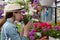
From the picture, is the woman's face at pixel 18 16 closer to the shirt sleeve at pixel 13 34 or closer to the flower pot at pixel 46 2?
the shirt sleeve at pixel 13 34

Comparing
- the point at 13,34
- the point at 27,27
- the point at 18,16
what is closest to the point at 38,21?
the point at 27,27

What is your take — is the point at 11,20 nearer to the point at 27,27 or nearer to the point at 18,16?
the point at 18,16

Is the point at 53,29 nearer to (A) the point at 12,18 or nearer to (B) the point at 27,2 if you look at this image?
(B) the point at 27,2

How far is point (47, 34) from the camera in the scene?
2145 millimetres

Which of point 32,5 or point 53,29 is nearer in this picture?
point 53,29

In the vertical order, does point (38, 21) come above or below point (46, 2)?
below

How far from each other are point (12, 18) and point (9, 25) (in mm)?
113

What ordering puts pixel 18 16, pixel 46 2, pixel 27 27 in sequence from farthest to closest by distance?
pixel 46 2 < pixel 18 16 < pixel 27 27

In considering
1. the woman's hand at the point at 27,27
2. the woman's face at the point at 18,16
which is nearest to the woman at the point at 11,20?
the woman's face at the point at 18,16

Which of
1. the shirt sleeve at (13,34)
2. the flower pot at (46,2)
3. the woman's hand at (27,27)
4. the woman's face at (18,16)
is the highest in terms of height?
the flower pot at (46,2)

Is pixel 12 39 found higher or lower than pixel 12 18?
lower

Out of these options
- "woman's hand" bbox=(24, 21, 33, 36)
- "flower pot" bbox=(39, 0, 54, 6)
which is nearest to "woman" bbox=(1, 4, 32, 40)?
"woman's hand" bbox=(24, 21, 33, 36)

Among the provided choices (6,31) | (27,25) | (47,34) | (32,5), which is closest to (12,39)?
(6,31)

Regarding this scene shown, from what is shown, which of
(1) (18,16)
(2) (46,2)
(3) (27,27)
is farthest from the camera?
(2) (46,2)
